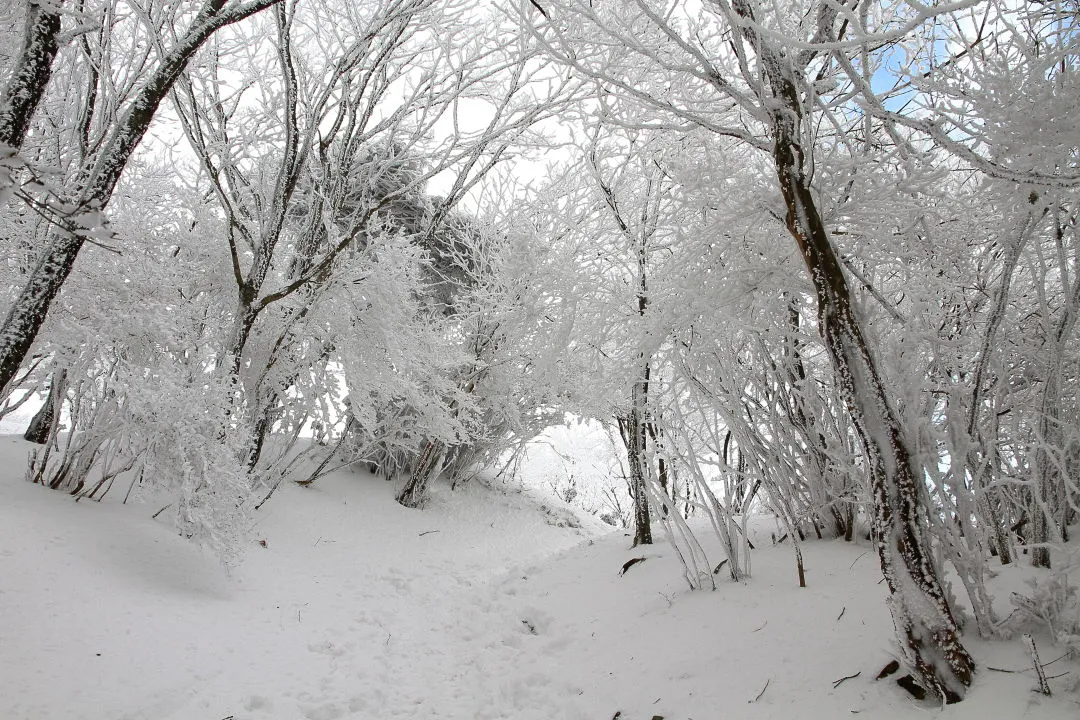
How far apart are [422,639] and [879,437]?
3.14m

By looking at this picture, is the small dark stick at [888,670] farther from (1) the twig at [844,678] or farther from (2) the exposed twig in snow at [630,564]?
(2) the exposed twig in snow at [630,564]

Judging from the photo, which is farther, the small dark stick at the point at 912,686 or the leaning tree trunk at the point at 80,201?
the leaning tree trunk at the point at 80,201

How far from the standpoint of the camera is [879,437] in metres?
1.92

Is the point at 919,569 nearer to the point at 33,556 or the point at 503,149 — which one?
the point at 33,556

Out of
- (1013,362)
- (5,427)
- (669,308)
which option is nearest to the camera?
Result: (1013,362)

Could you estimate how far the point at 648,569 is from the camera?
420 centimetres

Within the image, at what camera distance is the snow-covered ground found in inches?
86.7

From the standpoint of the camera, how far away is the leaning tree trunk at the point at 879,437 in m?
1.79

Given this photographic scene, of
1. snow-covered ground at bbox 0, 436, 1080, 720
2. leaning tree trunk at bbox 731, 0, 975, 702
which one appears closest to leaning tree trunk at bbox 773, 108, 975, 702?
leaning tree trunk at bbox 731, 0, 975, 702

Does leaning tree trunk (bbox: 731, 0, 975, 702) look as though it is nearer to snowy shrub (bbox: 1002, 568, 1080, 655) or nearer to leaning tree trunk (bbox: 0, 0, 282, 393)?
snowy shrub (bbox: 1002, 568, 1080, 655)

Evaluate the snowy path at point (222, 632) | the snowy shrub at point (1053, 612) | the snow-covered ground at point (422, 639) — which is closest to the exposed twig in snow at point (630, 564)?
the snow-covered ground at point (422, 639)

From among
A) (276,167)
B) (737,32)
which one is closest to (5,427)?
(276,167)

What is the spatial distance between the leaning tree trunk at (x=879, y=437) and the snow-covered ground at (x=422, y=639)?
6.5 inches

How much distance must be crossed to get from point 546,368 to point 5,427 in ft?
27.6
